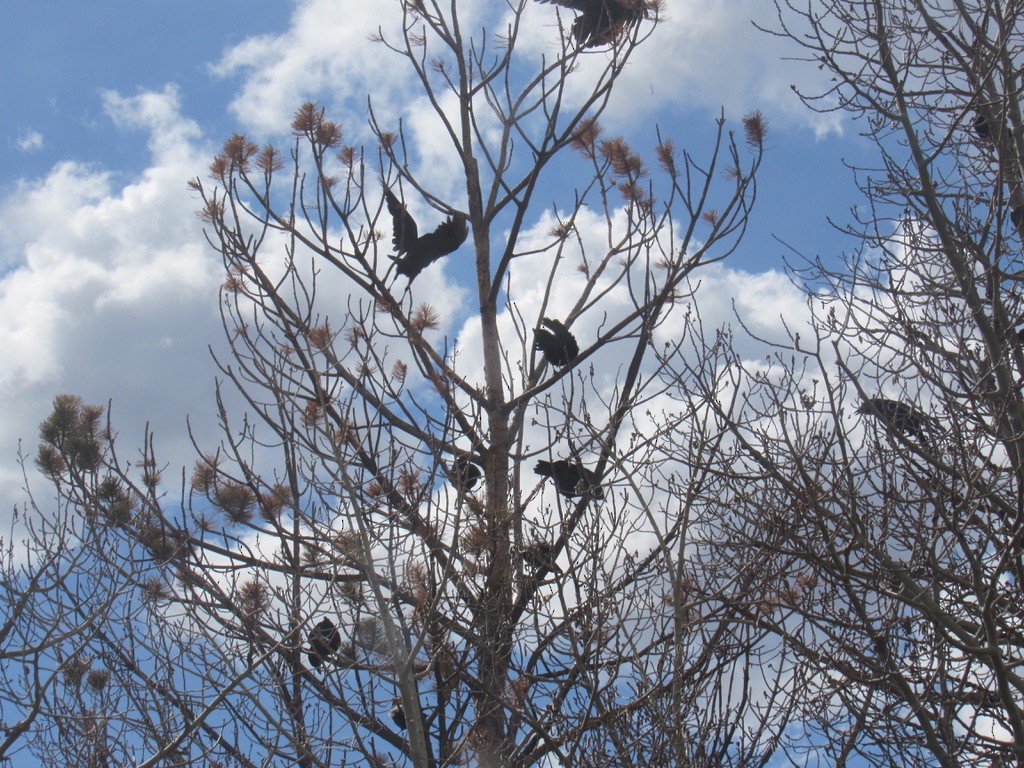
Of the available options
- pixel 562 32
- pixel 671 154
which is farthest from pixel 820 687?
pixel 562 32

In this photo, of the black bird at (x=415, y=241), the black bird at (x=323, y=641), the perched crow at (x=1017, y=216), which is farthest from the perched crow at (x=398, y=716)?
the perched crow at (x=1017, y=216)

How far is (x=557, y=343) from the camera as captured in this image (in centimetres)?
748

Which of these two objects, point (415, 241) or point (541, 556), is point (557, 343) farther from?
point (541, 556)

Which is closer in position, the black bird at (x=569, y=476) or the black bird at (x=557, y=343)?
the black bird at (x=569, y=476)

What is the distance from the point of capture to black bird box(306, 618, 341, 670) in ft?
19.6

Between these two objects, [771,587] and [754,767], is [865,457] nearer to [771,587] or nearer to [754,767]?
[771,587]

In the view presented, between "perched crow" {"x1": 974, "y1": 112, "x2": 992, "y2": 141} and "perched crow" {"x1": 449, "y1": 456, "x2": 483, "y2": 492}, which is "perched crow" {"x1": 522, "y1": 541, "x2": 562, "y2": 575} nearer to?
"perched crow" {"x1": 449, "y1": 456, "x2": 483, "y2": 492}

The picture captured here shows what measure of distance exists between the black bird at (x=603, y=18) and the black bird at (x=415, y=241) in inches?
80.4

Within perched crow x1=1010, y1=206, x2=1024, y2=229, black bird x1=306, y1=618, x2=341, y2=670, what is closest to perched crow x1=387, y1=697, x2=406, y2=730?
black bird x1=306, y1=618, x2=341, y2=670

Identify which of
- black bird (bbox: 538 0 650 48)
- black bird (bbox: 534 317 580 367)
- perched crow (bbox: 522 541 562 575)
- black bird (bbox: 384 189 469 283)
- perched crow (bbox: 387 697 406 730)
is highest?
black bird (bbox: 538 0 650 48)

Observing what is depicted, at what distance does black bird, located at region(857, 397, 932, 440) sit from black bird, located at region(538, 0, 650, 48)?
369 cm

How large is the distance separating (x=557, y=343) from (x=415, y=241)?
120 cm

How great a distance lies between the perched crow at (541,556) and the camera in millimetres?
6234

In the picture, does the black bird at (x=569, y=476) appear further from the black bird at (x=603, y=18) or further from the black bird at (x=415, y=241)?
the black bird at (x=603, y=18)
